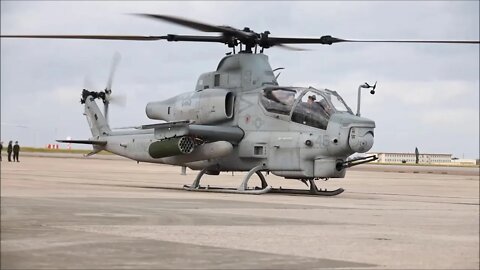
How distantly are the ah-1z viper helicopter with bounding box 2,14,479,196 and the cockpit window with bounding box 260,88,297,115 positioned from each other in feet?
0.11

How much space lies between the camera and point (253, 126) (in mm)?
27625

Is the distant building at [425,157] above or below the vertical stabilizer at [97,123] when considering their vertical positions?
below

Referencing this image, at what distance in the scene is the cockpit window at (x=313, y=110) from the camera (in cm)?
2559

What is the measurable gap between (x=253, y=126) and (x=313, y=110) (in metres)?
2.69

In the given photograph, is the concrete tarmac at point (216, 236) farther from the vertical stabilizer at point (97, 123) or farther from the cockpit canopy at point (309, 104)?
the vertical stabilizer at point (97, 123)

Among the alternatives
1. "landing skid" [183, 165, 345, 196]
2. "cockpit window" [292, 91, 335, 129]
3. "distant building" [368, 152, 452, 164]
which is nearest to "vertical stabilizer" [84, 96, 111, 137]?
"landing skid" [183, 165, 345, 196]

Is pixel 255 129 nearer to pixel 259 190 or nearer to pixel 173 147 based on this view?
pixel 259 190

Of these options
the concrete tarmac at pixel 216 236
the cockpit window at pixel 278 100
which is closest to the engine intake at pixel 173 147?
the cockpit window at pixel 278 100

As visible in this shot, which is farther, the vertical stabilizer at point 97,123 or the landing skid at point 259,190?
the vertical stabilizer at point 97,123

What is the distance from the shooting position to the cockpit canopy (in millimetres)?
25619

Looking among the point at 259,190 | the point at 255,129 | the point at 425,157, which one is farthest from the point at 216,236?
the point at 425,157

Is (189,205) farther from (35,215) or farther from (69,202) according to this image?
(35,215)

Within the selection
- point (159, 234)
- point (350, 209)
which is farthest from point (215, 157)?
point (159, 234)

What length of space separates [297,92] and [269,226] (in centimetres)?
1310
